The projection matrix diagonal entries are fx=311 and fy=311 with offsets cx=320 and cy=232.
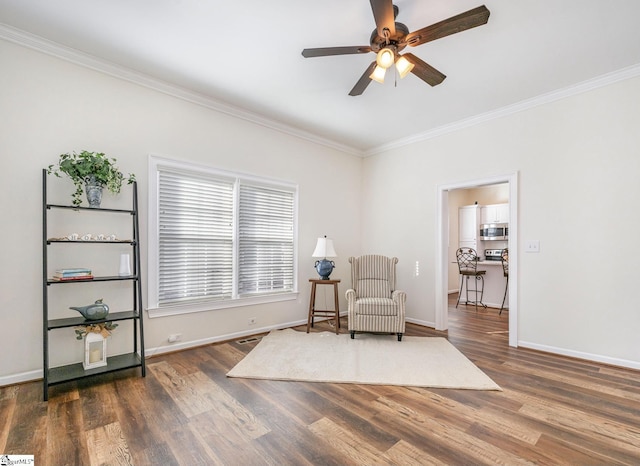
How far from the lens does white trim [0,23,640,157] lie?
107 inches

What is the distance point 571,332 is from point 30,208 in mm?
5431

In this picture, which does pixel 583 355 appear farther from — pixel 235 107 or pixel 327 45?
Result: pixel 235 107

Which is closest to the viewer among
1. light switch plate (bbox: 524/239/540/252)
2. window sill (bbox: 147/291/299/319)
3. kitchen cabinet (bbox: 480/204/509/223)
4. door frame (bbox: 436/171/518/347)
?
window sill (bbox: 147/291/299/319)

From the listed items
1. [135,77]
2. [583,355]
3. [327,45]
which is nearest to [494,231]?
[583,355]

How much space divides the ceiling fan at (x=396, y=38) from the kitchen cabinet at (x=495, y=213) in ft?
16.7

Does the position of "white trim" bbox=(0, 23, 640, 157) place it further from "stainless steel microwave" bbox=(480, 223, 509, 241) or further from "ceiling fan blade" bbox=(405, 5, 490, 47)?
"stainless steel microwave" bbox=(480, 223, 509, 241)

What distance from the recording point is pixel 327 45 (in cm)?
274

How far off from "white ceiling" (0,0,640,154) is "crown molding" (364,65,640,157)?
0.13ft

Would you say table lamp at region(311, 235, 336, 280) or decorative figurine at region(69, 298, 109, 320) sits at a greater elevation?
table lamp at region(311, 235, 336, 280)

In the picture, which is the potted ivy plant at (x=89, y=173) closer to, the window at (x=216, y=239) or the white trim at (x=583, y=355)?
the window at (x=216, y=239)

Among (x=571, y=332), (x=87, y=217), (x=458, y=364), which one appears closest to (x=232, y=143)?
(x=87, y=217)

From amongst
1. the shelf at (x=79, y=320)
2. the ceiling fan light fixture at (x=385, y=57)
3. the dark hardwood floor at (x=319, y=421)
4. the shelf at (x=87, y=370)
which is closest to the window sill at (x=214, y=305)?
the shelf at (x=79, y=320)

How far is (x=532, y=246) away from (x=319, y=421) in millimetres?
3168

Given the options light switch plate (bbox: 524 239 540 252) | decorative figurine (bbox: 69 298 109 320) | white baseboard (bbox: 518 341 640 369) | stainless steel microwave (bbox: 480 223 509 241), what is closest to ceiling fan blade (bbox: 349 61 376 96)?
light switch plate (bbox: 524 239 540 252)
